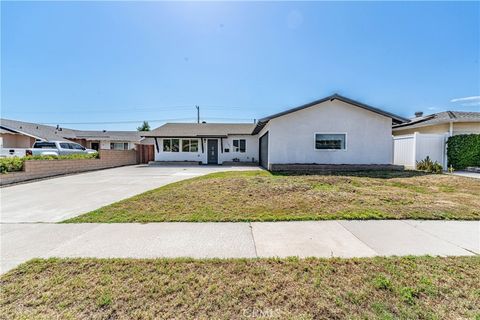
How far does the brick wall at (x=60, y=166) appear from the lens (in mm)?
10325

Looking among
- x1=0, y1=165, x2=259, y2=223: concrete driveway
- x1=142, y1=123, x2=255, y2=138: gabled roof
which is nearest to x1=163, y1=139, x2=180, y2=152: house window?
x1=142, y1=123, x2=255, y2=138: gabled roof

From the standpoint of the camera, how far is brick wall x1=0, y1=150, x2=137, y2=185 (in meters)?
10.3

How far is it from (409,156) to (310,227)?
13184 mm

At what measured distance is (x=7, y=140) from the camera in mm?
22000

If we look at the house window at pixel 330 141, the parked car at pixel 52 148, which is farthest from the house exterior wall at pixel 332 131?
the parked car at pixel 52 148

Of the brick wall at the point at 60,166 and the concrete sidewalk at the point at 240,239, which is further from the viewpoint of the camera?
the brick wall at the point at 60,166

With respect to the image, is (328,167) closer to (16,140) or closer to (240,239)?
(240,239)

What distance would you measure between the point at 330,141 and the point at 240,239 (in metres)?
10.7

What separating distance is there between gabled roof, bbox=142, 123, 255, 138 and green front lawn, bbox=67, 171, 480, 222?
12.2 meters

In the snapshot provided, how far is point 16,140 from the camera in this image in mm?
22938

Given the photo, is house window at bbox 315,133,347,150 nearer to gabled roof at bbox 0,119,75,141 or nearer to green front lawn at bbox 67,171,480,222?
green front lawn at bbox 67,171,480,222

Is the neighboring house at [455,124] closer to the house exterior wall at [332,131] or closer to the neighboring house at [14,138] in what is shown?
the house exterior wall at [332,131]

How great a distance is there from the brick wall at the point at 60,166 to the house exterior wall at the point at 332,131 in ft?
40.1

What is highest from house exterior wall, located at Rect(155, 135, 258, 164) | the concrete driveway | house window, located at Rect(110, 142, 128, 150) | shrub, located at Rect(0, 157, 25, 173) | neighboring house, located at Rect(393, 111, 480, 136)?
neighboring house, located at Rect(393, 111, 480, 136)
